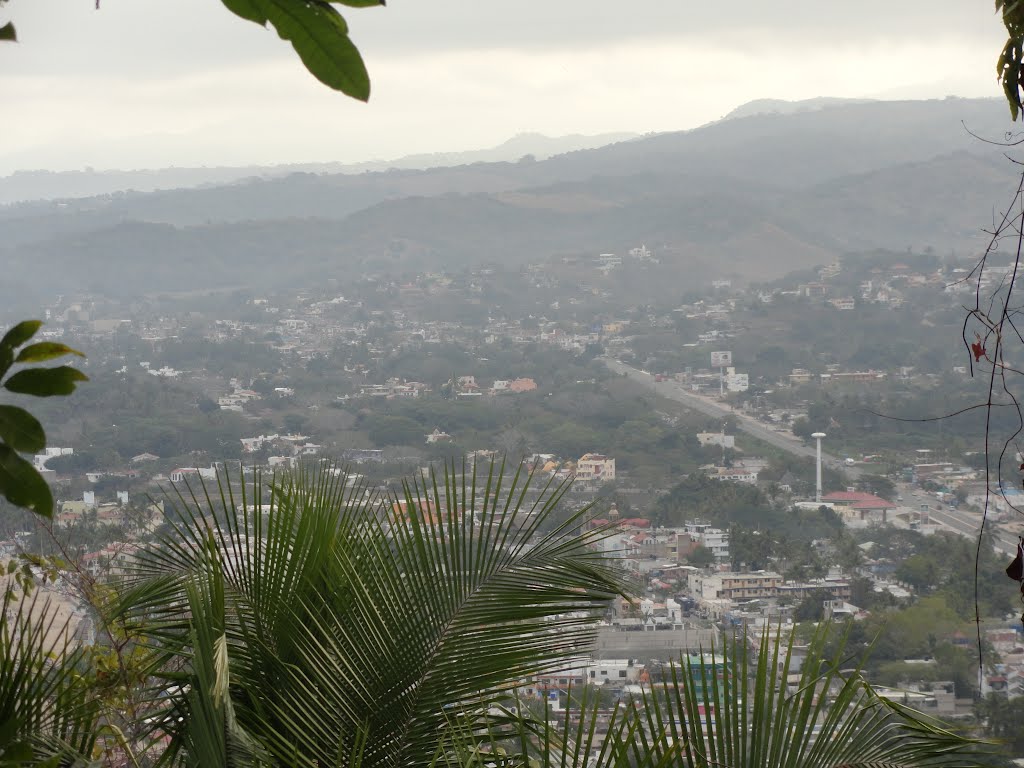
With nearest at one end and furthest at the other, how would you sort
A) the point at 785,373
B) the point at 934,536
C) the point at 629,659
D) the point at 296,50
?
1. the point at 296,50
2. the point at 629,659
3. the point at 934,536
4. the point at 785,373

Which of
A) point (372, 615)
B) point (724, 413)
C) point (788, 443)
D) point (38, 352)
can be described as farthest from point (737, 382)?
point (38, 352)

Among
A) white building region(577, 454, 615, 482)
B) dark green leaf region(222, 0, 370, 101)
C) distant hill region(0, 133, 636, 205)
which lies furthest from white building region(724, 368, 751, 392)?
distant hill region(0, 133, 636, 205)

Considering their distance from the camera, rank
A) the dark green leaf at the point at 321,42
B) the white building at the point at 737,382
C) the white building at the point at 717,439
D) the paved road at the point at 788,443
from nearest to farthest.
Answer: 1. the dark green leaf at the point at 321,42
2. the paved road at the point at 788,443
3. the white building at the point at 717,439
4. the white building at the point at 737,382

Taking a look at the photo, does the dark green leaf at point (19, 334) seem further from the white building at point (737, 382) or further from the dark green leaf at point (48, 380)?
the white building at point (737, 382)

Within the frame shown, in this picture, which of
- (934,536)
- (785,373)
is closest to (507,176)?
(785,373)

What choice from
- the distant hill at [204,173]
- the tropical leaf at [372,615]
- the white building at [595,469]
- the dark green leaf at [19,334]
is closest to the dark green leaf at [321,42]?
the dark green leaf at [19,334]

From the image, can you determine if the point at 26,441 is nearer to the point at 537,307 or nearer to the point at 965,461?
the point at 965,461
